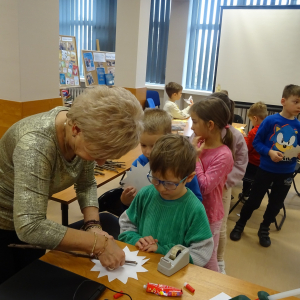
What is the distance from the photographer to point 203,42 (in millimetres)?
6527

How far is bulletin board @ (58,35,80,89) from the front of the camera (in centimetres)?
522

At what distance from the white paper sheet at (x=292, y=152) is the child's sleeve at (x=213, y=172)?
1.11 m

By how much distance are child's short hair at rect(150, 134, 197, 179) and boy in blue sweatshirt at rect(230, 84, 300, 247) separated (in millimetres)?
1590

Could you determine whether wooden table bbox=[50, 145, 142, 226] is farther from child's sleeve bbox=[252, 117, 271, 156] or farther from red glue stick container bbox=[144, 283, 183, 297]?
child's sleeve bbox=[252, 117, 271, 156]

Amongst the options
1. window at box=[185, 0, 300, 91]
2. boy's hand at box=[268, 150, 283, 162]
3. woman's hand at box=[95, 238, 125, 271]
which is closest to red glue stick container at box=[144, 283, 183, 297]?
woman's hand at box=[95, 238, 125, 271]

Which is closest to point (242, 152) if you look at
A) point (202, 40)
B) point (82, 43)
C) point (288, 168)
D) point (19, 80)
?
point (288, 168)

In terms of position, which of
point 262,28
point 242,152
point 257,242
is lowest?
point 257,242

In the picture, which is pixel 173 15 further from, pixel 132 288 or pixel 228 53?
pixel 132 288

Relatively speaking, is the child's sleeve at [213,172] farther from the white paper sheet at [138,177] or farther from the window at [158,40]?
the window at [158,40]

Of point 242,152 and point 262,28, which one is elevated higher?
point 262,28

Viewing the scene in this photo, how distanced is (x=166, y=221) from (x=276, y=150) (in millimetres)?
1776

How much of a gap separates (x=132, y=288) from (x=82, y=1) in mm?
8071

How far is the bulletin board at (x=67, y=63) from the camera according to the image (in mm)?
5219

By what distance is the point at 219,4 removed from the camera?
6223mm
